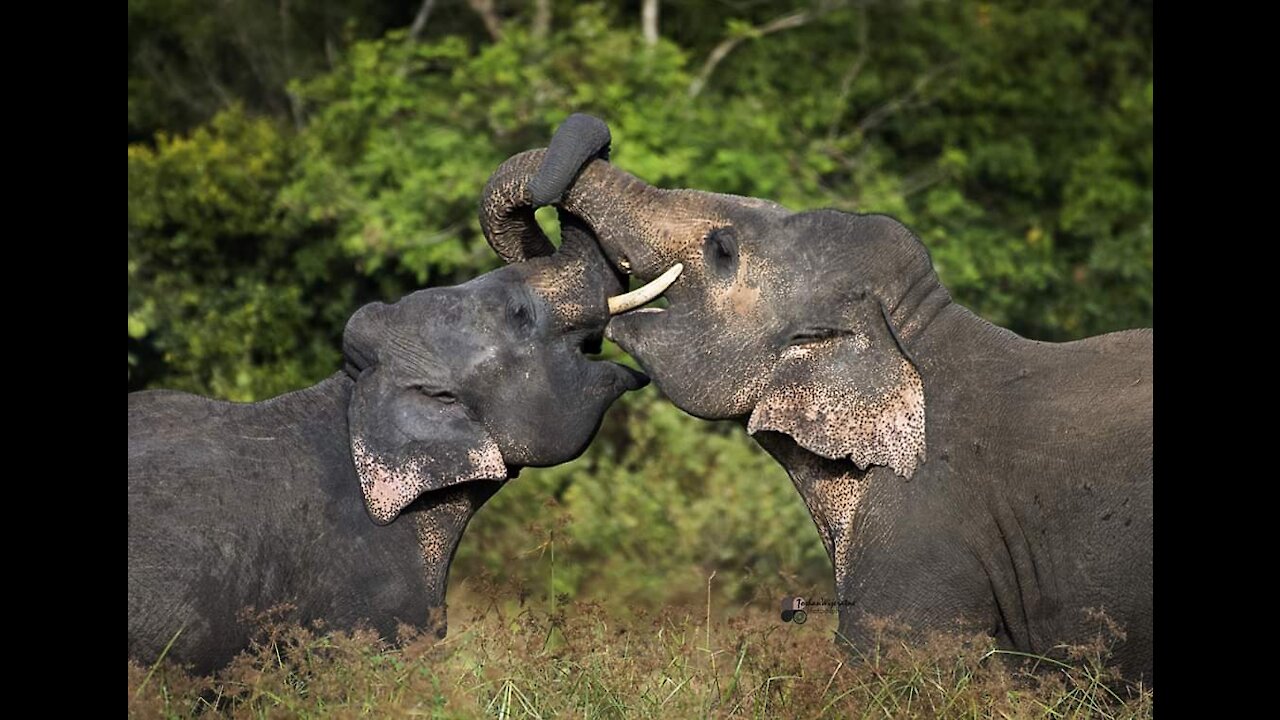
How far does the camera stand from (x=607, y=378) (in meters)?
6.61

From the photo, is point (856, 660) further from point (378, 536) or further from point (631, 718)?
point (378, 536)

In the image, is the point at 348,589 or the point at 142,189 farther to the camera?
the point at 142,189

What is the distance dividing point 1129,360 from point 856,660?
125cm

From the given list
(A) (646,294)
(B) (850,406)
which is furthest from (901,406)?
(A) (646,294)

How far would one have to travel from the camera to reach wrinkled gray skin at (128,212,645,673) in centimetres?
607

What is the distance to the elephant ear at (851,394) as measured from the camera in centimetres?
610

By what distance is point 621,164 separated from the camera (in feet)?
39.7

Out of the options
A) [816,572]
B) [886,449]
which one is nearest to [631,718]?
[886,449]

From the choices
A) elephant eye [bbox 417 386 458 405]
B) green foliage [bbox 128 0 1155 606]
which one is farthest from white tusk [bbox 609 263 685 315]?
green foliage [bbox 128 0 1155 606]

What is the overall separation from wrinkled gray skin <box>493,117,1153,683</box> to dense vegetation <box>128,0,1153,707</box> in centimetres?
258

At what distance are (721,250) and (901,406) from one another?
78 cm

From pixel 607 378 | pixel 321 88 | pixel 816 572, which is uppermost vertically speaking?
pixel 607 378

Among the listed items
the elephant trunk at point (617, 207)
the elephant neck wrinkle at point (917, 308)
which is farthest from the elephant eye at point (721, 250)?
the elephant neck wrinkle at point (917, 308)
